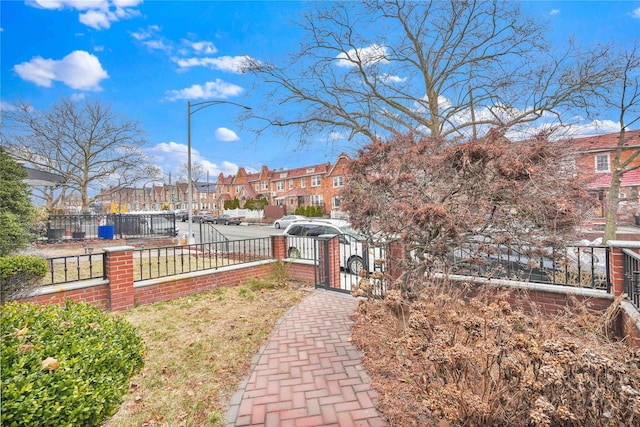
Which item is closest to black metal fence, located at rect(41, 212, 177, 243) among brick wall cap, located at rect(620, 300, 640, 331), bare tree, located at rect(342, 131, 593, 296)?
bare tree, located at rect(342, 131, 593, 296)

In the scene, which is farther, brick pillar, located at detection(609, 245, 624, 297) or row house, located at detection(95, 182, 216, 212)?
row house, located at detection(95, 182, 216, 212)

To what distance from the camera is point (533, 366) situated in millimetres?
2168

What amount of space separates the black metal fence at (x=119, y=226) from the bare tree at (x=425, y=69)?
8.30 m

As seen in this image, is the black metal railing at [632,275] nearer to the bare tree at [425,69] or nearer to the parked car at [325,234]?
the parked car at [325,234]

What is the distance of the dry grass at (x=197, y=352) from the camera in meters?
2.88

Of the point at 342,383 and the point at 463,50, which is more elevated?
the point at 463,50

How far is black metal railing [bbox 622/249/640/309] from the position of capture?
384 cm

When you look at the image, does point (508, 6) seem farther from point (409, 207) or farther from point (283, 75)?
point (409, 207)

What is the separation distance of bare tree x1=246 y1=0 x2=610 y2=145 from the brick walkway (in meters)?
8.81

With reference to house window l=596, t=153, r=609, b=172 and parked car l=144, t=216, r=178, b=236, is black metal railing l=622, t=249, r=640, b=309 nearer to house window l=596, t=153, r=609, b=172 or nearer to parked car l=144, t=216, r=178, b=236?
parked car l=144, t=216, r=178, b=236

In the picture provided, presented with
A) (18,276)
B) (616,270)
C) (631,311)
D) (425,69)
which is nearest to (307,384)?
(631,311)

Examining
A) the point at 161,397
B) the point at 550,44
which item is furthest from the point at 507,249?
the point at 550,44

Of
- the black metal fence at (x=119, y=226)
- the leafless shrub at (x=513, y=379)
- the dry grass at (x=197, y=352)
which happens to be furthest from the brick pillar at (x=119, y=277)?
the black metal fence at (x=119, y=226)

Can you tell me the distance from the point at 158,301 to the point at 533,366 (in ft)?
21.6
